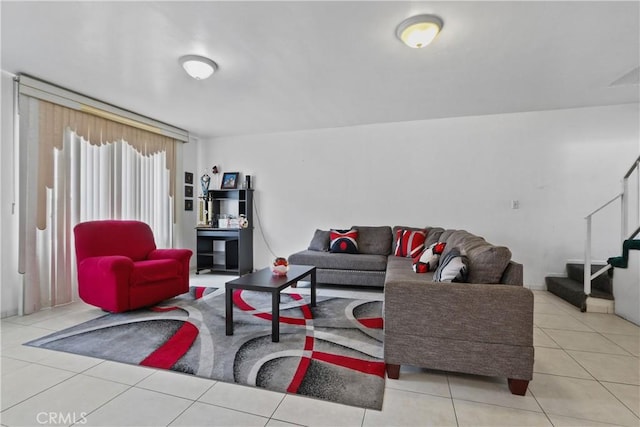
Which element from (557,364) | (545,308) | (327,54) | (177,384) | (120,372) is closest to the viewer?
(177,384)

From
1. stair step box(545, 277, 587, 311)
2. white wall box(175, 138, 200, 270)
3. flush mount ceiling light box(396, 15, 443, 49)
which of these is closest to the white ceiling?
flush mount ceiling light box(396, 15, 443, 49)

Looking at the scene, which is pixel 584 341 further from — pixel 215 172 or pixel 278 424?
pixel 215 172

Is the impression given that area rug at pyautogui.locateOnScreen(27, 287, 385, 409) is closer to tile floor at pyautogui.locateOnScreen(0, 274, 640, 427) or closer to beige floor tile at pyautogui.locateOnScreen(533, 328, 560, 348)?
tile floor at pyautogui.locateOnScreen(0, 274, 640, 427)

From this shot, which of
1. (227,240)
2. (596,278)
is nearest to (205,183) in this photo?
(227,240)

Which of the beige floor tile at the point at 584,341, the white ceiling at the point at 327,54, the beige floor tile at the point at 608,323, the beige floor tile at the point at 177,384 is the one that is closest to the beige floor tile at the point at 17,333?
the beige floor tile at the point at 177,384

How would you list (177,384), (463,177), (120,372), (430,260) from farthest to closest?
(463,177) < (430,260) < (120,372) < (177,384)

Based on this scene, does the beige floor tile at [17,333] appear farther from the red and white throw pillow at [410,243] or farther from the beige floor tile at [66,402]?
the red and white throw pillow at [410,243]

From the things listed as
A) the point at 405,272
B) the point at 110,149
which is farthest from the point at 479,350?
the point at 110,149

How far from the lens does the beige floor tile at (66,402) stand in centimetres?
149

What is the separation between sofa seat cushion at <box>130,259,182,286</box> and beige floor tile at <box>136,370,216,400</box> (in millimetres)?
1365

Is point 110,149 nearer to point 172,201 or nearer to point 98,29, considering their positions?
point 172,201

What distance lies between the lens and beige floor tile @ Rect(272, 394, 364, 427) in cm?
147

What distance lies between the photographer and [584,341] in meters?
2.42

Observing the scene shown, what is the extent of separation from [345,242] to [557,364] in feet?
8.66
